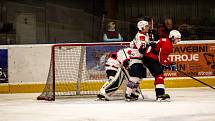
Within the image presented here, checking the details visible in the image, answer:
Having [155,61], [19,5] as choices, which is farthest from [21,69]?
[155,61]

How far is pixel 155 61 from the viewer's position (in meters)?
8.96

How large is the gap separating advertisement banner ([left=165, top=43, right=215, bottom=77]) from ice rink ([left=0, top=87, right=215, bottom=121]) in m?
1.36

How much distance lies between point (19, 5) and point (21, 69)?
2.32 metres

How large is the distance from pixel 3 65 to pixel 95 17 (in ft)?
9.21

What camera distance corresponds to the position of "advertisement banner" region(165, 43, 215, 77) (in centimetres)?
1140

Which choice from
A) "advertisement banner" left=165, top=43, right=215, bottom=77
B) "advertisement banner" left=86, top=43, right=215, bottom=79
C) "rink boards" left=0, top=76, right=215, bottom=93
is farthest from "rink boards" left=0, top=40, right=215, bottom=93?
"advertisement banner" left=165, top=43, right=215, bottom=77

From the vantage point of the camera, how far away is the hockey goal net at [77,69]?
9.83m

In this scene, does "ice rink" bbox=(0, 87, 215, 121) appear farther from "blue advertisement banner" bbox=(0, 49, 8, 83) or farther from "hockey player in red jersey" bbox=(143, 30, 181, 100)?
"blue advertisement banner" bbox=(0, 49, 8, 83)

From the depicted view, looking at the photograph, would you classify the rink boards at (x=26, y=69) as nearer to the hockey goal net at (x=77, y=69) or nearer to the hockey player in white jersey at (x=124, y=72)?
the hockey goal net at (x=77, y=69)

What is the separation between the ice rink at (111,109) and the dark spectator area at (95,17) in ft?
8.31

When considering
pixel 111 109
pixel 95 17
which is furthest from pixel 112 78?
pixel 95 17

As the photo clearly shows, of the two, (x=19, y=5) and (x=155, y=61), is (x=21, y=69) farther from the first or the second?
(x=155, y=61)

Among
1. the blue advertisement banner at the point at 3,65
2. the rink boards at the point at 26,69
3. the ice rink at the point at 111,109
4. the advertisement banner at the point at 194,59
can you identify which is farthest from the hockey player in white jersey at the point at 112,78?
the blue advertisement banner at the point at 3,65

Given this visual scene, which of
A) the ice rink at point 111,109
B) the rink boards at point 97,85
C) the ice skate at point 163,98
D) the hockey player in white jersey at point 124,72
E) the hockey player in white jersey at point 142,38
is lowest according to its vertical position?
the ice rink at point 111,109
